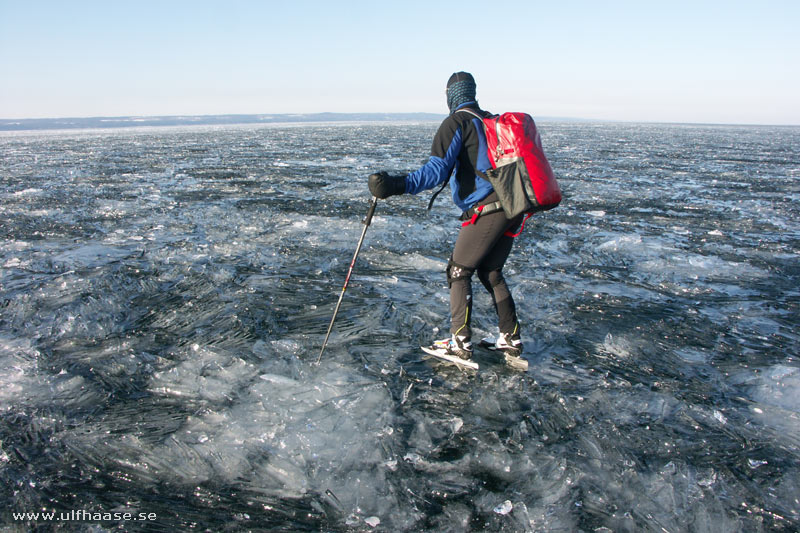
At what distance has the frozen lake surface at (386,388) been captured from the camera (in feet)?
6.88

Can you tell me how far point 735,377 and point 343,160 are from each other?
17.5m

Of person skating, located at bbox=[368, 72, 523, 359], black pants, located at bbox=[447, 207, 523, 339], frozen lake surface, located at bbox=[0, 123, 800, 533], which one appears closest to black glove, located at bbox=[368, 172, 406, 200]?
person skating, located at bbox=[368, 72, 523, 359]

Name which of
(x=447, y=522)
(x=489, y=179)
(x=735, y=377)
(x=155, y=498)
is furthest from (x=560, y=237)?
A: (x=155, y=498)

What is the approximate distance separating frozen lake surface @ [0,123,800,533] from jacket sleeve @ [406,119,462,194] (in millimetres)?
1424

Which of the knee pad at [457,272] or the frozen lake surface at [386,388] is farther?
the knee pad at [457,272]

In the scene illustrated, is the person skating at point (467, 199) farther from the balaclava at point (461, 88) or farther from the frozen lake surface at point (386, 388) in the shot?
the frozen lake surface at point (386, 388)

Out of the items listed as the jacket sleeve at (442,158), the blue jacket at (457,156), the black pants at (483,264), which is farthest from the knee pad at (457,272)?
the jacket sleeve at (442,158)

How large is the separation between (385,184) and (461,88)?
83 centimetres

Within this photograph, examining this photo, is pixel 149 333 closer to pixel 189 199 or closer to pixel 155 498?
pixel 155 498

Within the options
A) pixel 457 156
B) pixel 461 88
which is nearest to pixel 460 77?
pixel 461 88

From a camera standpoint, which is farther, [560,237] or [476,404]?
[560,237]

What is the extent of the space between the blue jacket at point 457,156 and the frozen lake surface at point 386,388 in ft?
4.61

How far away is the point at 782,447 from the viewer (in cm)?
250

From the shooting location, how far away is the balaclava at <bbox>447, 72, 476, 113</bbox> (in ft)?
9.52
